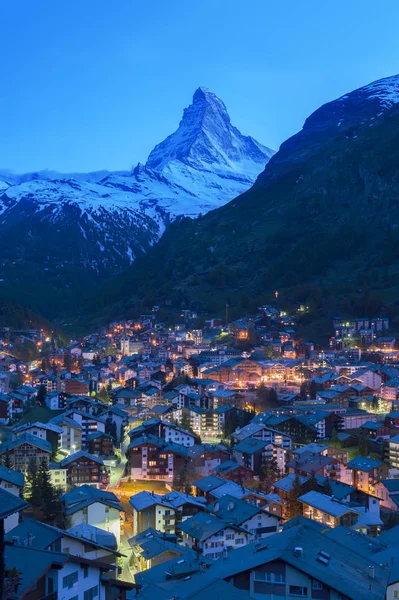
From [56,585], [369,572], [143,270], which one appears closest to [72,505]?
[369,572]

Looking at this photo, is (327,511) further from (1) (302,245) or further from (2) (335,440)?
(1) (302,245)

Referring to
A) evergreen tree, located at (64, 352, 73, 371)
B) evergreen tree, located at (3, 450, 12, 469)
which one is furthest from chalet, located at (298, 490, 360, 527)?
evergreen tree, located at (64, 352, 73, 371)

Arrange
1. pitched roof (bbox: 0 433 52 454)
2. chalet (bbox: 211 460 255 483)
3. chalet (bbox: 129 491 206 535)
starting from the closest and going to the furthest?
chalet (bbox: 129 491 206 535), chalet (bbox: 211 460 255 483), pitched roof (bbox: 0 433 52 454)

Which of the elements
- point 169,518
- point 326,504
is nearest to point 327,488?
point 326,504

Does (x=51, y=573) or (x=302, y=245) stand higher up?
(x=302, y=245)

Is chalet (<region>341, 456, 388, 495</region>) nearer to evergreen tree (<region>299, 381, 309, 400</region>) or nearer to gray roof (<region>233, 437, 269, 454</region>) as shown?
gray roof (<region>233, 437, 269, 454</region>)

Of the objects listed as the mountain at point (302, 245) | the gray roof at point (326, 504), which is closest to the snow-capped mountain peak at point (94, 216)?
the mountain at point (302, 245)

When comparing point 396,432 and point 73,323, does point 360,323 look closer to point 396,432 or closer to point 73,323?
point 396,432
